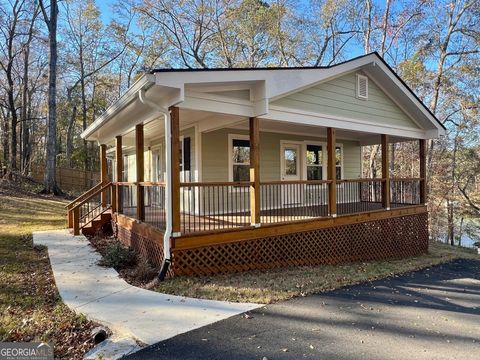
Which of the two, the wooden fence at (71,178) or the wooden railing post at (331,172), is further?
the wooden fence at (71,178)

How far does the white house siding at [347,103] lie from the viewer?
809 centimetres

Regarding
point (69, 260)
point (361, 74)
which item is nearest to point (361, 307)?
point (69, 260)

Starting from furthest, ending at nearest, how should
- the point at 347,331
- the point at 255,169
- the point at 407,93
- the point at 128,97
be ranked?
the point at 407,93 < the point at 255,169 < the point at 128,97 < the point at 347,331

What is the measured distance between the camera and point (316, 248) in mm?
8141

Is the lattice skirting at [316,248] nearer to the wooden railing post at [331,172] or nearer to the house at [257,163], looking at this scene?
the house at [257,163]

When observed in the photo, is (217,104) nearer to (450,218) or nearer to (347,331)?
(347,331)

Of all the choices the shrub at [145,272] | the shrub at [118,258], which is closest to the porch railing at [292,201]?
the shrub at [145,272]

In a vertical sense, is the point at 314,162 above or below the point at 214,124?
below

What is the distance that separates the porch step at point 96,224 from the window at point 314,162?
22.3 ft

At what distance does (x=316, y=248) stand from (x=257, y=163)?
276 cm

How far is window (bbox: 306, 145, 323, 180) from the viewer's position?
1176cm

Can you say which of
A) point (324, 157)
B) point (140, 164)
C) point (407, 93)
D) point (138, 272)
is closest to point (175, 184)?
point (138, 272)

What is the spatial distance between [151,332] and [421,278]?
6.17 metres

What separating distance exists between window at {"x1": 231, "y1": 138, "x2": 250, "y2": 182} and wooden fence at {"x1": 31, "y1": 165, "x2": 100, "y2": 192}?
1857 centimetres
